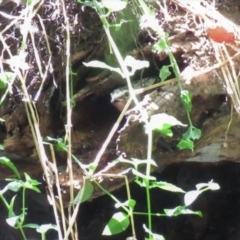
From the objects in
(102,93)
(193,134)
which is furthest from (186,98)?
(102,93)

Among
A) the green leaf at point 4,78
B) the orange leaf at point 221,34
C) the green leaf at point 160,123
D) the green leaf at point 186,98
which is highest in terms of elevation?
the orange leaf at point 221,34

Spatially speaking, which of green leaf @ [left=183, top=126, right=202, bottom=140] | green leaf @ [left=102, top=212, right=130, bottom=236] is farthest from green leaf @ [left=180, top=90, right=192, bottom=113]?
green leaf @ [left=102, top=212, right=130, bottom=236]

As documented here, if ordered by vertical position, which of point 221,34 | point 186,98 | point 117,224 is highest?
point 221,34

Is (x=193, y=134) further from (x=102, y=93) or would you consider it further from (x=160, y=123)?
(x=102, y=93)

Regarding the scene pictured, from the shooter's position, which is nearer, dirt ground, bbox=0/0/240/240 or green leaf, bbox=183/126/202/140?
green leaf, bbox=183/126/202/140

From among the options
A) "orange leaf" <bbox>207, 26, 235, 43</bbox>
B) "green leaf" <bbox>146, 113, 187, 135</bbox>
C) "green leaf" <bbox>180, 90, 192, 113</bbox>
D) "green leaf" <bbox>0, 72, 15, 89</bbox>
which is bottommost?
"green leaf" <bbox>180, 90, 192, 113</bbox>

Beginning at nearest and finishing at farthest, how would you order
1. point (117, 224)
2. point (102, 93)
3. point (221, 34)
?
point (117, 224)
point (221, 34)
point (102, 93)

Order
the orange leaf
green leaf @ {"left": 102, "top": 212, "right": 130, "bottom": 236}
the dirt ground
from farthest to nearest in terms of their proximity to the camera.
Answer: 1. the dirt ground
2. the orange leaf
3. green leaf @ {"left": 102, "top": 212, "right": 130, "bottom": 236}

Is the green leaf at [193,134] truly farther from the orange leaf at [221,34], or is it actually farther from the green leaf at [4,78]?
the green leaf at [4,78]

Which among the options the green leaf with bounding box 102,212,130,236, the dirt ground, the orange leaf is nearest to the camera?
the green leaf with bounding box 102,212,130,236

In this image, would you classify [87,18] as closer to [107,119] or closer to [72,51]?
[72,51]

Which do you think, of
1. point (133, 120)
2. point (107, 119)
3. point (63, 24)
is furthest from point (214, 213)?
point (63, 24)

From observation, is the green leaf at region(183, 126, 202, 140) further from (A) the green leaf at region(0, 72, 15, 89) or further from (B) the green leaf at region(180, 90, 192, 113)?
(A) the green leaf at region(0, 72, 15, 89)

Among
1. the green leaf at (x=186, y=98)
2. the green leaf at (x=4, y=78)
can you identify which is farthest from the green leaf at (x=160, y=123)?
the green leaf at (x=4, y=78)
